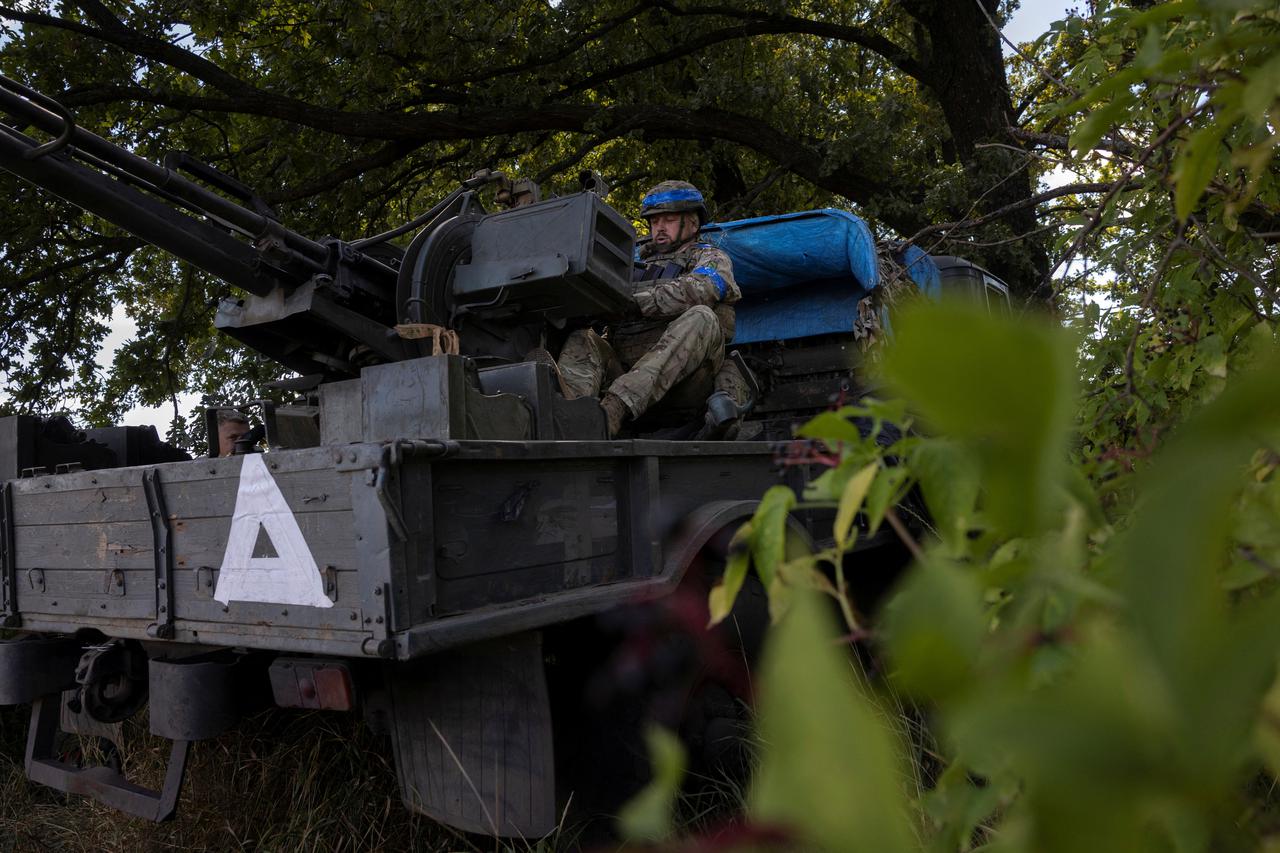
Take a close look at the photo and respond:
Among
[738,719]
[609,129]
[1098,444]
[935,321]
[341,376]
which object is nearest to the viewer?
[935,321]

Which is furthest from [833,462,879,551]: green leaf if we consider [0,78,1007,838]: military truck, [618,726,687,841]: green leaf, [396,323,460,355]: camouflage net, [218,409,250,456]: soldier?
[218,409,250,456]: soldier

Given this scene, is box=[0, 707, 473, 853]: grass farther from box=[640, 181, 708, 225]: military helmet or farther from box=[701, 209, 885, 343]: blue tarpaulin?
box=[701, 209, 885, 343]: blue tarpaulin

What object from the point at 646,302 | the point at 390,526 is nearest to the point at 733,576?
the point at 390,526

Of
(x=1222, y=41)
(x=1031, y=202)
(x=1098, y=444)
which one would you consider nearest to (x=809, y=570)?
(x=1222, y=41)

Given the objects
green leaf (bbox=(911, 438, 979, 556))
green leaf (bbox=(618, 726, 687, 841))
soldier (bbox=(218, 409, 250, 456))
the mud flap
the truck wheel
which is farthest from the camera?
soldier (bbox=(218, 409, 250, 456))

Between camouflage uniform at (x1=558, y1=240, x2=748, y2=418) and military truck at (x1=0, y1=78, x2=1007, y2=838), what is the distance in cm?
24

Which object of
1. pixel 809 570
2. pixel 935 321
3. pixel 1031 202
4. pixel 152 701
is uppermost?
pixel 1031 202

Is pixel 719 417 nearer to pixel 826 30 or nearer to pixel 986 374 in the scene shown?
pixel 986 374

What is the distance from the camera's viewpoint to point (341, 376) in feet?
13.8

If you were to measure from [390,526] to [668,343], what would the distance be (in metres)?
2.19

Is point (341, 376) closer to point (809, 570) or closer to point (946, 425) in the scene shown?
point (809, 570)

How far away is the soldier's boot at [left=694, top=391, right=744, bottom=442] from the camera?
14.2ft

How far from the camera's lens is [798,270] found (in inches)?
222

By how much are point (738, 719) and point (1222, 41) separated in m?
2.87
